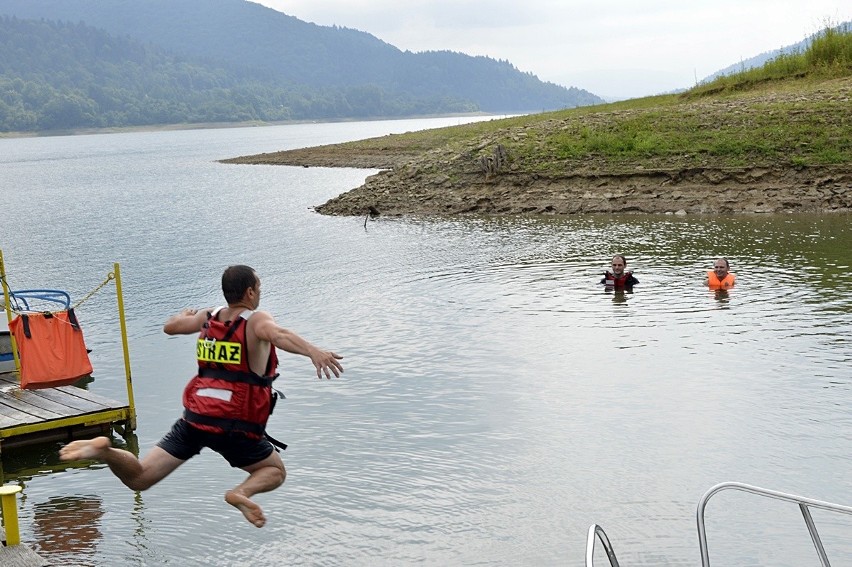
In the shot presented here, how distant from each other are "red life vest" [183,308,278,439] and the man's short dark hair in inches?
6.5

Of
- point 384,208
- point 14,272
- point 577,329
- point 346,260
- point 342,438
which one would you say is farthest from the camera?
point 384,208

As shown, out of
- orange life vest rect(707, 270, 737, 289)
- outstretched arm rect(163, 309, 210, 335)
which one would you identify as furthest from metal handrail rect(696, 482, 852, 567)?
orange life vest rect(707, 270, 737, 289)

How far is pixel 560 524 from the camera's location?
1173 centimetres

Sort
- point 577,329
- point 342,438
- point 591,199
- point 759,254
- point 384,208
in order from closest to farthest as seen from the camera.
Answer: point 342,438, point 577,329, point 759,254, point 591,199, point 384,208

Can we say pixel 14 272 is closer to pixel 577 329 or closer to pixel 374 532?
pixel 577 329

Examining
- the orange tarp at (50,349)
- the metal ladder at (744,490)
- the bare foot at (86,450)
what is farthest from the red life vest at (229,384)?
the orange tarp at (50,349)

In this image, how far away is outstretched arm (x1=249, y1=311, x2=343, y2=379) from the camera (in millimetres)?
7141

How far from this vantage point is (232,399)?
8.09 meters

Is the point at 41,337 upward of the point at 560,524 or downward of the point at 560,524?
upward

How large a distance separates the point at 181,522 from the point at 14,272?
26.4m

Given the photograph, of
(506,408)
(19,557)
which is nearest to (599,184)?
(506,408)

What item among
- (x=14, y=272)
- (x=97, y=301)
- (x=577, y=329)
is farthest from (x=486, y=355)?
(x=14, y=272)

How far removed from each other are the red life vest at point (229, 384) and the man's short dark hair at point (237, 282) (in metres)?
0.17

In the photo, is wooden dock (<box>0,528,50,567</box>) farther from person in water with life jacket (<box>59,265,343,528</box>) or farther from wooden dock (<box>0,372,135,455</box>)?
wooden dock (<box>0,372,135,455</box>)
